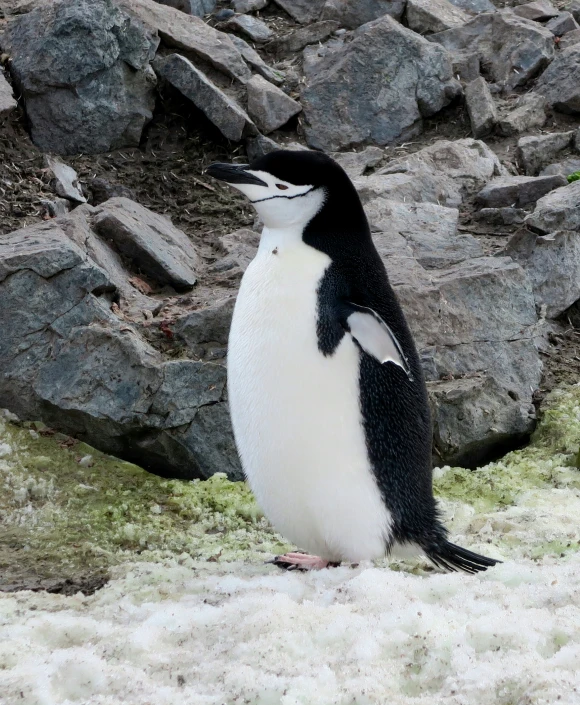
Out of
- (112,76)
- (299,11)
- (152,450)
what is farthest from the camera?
(299,11)

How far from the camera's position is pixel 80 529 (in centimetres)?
362

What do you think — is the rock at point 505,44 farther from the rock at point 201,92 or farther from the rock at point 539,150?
the rock at point 201,92

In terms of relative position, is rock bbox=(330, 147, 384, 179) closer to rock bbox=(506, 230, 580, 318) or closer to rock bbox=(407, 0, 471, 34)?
rock bbox=(506, 230, 580, 318)

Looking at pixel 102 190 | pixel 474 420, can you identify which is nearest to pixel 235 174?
pixel 474 420

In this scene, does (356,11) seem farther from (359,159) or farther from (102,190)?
(102,190)

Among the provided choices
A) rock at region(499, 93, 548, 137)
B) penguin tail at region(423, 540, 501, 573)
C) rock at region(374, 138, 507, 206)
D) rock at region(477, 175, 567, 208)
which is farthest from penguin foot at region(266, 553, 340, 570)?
rock at region(499, 93, 548, 137)

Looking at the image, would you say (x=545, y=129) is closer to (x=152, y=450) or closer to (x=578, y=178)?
(x=578, y=178)

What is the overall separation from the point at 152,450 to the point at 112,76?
309cm

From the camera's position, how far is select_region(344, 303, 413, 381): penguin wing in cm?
303

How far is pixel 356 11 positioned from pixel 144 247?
458cm

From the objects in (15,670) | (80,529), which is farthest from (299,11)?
(15,670)

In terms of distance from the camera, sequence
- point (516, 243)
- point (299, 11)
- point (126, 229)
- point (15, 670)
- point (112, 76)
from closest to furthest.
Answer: point (15, 670) < point (126, 229) < point (516, 243) < point (112, 76) < point (299, 11)

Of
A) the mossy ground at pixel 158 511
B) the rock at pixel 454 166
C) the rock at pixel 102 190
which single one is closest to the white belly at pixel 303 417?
the mossy ground at pixel 158 511

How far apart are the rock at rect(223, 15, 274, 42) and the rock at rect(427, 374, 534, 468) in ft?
15.0
